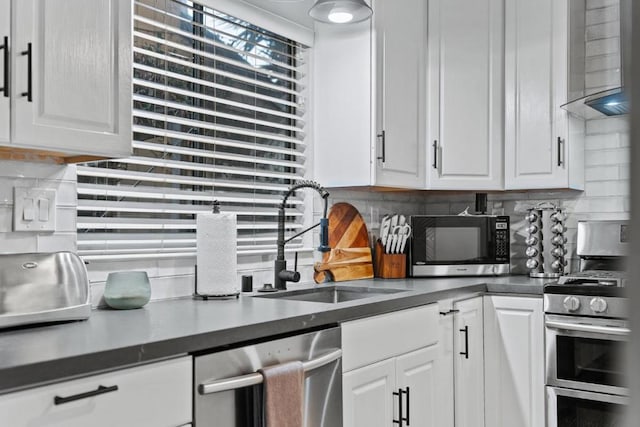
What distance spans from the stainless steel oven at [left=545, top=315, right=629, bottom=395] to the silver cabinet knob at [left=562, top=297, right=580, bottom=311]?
0.05m

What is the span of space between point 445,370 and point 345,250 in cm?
77

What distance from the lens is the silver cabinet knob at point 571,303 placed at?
2.79 meters

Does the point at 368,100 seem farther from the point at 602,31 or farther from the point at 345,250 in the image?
the point at 602,31

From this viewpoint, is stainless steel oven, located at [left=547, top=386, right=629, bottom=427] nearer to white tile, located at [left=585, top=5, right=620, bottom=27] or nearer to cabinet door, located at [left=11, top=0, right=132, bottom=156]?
white tile, located at [left=585, top=5, right=620, bottom=27]

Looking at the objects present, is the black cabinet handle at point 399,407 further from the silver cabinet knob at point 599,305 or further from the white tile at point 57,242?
the white tile at point 57,242

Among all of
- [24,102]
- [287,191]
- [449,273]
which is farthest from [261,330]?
[449,273]

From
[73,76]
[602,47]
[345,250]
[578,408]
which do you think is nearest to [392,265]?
[345,250]

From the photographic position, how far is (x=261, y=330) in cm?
179

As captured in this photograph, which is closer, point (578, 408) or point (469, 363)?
point (578, 408)

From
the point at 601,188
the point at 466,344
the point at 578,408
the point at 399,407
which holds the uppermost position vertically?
the point at 601,188

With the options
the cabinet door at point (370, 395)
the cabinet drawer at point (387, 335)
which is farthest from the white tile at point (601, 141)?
the cabinet door at point (370, 395)

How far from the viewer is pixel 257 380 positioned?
67.8 inches

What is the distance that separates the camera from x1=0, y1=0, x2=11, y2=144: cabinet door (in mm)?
1577

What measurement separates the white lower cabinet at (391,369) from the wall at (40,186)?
3.10 ft
